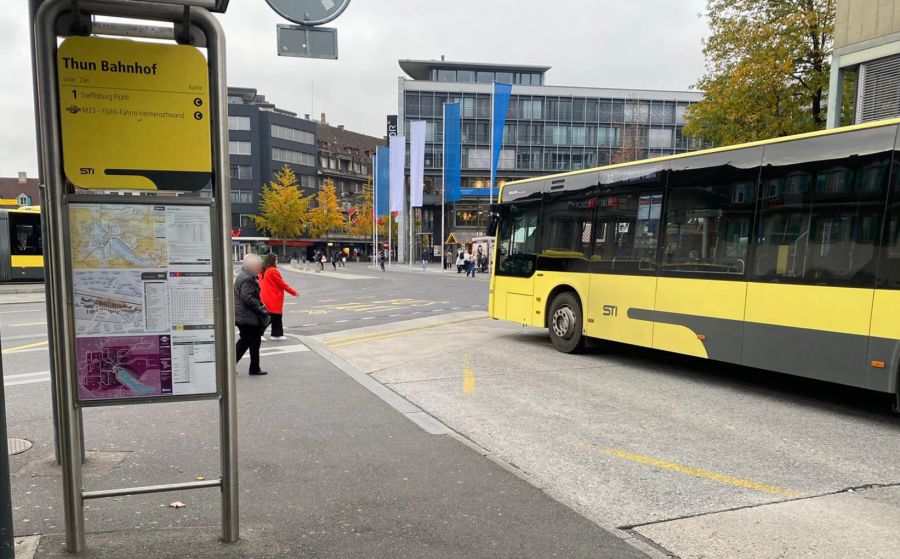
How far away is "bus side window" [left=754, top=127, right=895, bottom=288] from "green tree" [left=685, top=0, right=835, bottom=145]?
1262 cm

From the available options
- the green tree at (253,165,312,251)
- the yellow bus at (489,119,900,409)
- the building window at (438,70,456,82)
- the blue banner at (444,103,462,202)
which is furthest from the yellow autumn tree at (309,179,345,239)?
the yellow bus at (489,119,900,409)

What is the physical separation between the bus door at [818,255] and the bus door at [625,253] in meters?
1.63

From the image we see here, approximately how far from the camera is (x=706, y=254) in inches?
313

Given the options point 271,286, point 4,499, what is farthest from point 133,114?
point 271,286

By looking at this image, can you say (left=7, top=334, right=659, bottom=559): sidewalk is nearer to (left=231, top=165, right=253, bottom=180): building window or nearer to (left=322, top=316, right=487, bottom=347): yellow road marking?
(left=322, top=316, right=487, bottom=347): yellow road marking

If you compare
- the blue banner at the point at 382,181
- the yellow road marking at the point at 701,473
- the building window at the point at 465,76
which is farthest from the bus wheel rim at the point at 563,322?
the building window at the point at 465,76

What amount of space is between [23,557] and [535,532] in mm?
2823

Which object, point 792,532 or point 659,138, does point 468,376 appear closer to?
point 792,532

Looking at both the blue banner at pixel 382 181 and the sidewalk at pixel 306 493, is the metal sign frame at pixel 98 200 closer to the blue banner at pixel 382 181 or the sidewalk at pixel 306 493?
the sidewalk at pixel 306 493

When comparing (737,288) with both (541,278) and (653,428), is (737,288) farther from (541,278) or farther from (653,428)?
(541,278)

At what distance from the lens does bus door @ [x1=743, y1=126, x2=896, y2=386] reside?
6.23 meters

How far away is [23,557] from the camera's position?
3.18 m

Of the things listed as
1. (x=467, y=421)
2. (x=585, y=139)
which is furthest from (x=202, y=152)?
(x=585, y=139)

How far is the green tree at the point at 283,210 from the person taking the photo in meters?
72.4
